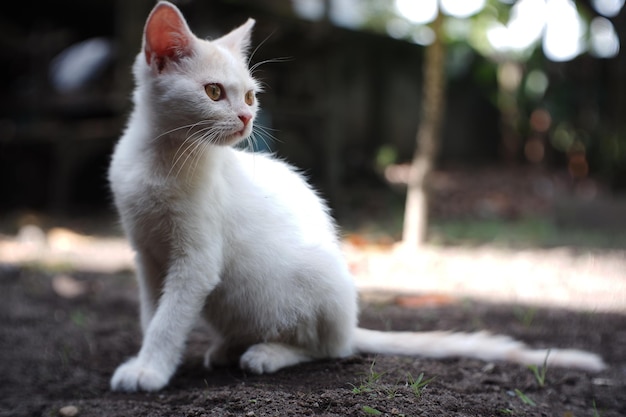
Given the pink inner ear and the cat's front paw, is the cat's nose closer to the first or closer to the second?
the pink inner ear

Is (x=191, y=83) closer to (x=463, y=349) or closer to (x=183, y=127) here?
(x=183, y=127)

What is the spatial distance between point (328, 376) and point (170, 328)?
1.91 feet

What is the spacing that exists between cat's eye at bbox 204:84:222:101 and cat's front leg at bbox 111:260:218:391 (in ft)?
1.94

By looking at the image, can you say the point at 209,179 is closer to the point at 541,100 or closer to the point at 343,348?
the point at 343,348

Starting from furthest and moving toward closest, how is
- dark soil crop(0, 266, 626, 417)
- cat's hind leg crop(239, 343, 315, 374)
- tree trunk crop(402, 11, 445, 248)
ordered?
tree trunk crop(402, 11, 445, 248), cat's hind leg crop(239, 343, 315, 374), dark soil crop(0, 266, 626, 417)

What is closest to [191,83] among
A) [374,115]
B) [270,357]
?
[270,357]

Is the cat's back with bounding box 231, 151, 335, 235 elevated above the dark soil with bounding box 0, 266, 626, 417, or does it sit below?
above

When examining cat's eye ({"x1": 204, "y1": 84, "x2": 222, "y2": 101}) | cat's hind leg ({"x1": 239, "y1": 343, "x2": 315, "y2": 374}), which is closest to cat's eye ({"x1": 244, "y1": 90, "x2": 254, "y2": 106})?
cat's eye ({"x1": 204, "y1": 84, "x2": 222, "y2": 101})

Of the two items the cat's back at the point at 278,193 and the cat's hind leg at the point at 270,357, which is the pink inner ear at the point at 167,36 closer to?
the cat's back at the point at 278,193

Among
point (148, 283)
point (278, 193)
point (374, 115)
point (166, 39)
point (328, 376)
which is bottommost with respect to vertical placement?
point (328, 376)

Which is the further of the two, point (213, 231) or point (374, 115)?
point (374, 115)

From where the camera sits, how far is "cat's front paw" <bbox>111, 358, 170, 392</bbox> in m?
2.05

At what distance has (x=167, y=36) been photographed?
2.06m

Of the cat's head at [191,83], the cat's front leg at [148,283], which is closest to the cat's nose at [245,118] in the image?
the cat's head at [191,83]
